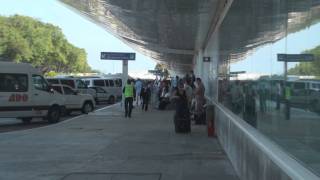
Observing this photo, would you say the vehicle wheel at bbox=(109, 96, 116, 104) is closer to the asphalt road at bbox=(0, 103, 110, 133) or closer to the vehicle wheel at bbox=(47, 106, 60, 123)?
the asphalt road at bbox=(0, 103, 110, 133)

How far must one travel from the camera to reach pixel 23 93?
2242 centimetres

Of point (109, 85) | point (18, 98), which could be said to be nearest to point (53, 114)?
point (18, 98)

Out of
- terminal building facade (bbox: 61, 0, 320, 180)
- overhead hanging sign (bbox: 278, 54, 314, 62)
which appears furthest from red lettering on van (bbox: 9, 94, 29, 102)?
overhead hanging sign (bbox: 278, 54, 314, 62)

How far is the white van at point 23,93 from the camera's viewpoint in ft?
72.2

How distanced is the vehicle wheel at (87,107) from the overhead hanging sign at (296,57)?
2390 cm

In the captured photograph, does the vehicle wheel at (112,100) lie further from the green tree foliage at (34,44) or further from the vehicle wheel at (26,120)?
the green tree foliage at (34,44)

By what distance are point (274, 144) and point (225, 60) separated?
9.57m

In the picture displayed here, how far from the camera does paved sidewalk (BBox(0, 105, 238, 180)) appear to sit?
1062 cm

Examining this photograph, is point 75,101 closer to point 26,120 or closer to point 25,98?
point 26,120

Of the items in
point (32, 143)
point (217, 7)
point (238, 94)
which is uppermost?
point (217, 7)

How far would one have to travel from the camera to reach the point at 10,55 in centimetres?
10506

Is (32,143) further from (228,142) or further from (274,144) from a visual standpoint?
(274,144)

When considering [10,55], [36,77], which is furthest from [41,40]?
[36,77]

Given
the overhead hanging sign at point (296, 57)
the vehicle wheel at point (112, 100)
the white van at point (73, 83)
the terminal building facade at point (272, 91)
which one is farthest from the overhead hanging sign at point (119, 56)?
the overhead hanging sign at point (296, 57)
